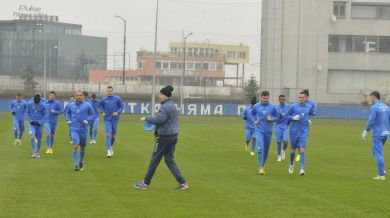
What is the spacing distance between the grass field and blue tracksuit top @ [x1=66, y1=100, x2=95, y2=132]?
3.74 ft

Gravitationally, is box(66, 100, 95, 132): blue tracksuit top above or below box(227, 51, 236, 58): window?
below

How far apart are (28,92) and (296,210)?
180 feet

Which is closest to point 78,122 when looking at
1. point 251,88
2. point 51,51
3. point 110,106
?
point 110,106

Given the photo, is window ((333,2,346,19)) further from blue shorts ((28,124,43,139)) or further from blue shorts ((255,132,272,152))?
blue shorts ((255,132,272,152))

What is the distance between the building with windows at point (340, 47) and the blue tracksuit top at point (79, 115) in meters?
42.8

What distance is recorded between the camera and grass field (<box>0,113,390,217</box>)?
9797 mm

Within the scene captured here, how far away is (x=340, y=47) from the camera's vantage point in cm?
6028

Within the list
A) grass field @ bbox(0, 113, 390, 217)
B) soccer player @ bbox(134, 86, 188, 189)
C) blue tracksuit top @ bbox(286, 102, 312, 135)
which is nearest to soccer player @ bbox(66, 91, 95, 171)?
grass field @ bbox(0, 113, 390, 217)

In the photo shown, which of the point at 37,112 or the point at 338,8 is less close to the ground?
the point at 338,8

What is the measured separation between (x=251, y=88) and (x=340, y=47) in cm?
1436

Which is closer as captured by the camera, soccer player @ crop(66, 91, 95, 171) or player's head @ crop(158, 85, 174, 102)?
player's head @ crop(158, 85, 174, 102)

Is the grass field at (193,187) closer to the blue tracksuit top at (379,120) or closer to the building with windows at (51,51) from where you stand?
the blue tracksuit top at (379,120)

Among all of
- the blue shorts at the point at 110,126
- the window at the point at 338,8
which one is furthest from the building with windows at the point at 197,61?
the blue shorts at the point at 110,126

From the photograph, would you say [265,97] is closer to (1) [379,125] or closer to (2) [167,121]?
(1) [379,125]
